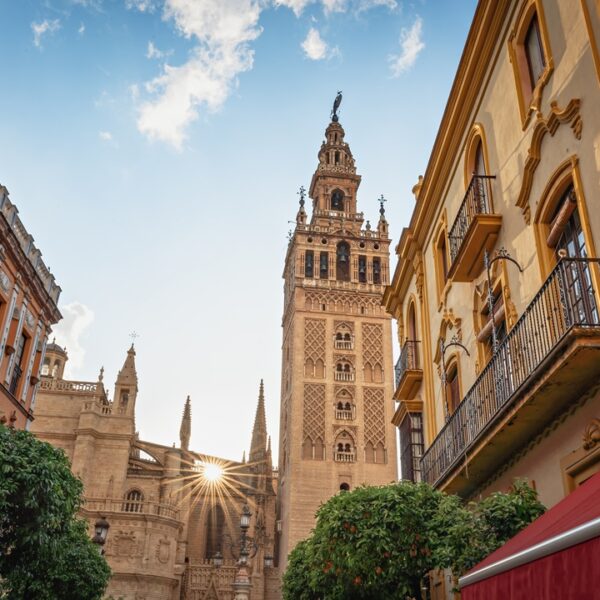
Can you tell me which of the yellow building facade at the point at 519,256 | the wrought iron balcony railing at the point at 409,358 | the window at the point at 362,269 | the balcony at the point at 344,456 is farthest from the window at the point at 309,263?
the yellow building facade at the point at 519,256

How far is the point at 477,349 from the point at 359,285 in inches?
1469

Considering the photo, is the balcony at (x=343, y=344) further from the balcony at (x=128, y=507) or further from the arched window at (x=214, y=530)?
the balcony at (x=128, y=507)

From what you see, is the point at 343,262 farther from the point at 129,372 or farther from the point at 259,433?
the point at 129,372

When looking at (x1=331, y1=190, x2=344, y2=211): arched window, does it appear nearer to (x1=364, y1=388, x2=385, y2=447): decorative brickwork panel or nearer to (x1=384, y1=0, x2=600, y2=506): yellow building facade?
(x1=364, y1=388, x2=385, y2=447): decorative brickwork panel

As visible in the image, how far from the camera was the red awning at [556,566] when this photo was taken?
348cm

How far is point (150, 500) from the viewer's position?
39781 millimetres

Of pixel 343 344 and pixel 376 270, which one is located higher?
pixel 376 270

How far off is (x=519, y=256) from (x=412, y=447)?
6.50 meters

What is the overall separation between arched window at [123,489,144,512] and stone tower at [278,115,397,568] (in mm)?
8330

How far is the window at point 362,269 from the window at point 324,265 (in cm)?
225

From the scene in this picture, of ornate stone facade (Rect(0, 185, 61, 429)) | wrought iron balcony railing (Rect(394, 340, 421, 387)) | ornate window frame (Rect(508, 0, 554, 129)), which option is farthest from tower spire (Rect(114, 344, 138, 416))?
ornate window frame (Rect(508, 0, 554, 129))

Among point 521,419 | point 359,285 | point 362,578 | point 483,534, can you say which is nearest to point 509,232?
point 521,419

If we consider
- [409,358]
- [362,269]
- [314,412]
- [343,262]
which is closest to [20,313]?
[409,358]

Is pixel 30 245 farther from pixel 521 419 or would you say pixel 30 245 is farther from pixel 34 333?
pixel 521 419
